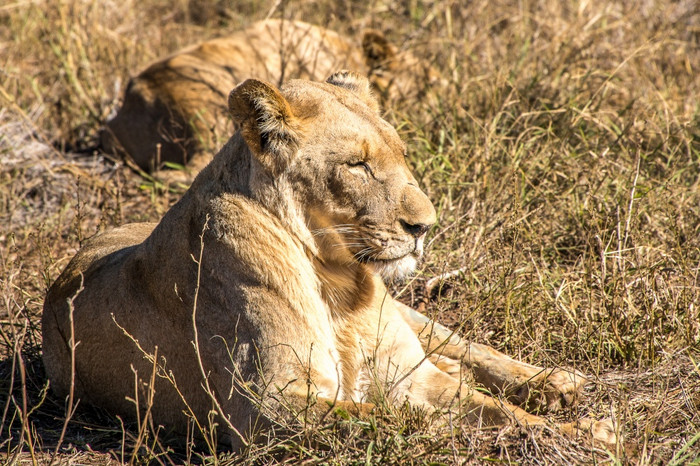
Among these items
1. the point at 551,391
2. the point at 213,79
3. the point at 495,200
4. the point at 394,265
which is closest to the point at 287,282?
the point at 394,265

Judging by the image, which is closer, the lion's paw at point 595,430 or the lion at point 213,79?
the lion's paw at point 595,430

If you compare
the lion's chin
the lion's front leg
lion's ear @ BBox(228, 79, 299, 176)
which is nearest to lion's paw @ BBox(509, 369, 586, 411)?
the lion's front leg

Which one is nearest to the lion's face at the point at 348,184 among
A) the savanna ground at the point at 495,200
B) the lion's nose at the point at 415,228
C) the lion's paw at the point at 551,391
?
the lion's nose at the point at 415,228

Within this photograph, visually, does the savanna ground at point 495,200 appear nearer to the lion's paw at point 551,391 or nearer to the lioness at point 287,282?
the lion's paw at point 551,391

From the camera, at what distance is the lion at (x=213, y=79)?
6.19 meters

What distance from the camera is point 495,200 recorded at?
4.87 meters

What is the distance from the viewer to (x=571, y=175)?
5000mm

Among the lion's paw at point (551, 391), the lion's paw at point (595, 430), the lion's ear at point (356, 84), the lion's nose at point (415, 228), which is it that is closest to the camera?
the lion's paw at point (595, 430)

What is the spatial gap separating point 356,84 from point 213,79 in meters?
3.09

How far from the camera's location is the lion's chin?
319 centimetres

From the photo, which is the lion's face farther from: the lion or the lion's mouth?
the lion

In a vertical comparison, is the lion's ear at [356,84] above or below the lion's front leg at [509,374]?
above

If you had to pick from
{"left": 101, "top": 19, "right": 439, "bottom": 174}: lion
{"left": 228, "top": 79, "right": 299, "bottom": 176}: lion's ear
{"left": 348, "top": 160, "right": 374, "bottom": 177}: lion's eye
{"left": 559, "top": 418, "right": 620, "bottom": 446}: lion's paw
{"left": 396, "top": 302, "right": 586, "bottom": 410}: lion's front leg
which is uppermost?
{"left": 228, "top": 79, "right": 299, "bottom": 176}: lion's ear

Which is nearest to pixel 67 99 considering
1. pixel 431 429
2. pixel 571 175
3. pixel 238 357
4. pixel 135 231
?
pixel 135 231
